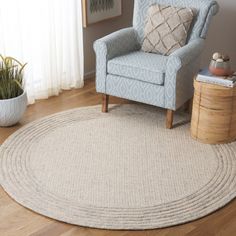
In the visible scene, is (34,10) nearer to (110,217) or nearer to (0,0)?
(0,0)

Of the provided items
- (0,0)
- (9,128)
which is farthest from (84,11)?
(9,128)

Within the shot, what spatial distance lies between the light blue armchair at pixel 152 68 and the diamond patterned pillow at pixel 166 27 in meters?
0.07

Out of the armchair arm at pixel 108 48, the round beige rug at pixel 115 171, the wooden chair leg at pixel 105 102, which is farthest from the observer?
the wooden chair leg at pixel 105 102

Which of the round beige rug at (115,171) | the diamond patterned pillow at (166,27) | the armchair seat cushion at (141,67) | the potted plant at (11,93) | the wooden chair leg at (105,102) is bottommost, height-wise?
the round beige rug at (115,171)

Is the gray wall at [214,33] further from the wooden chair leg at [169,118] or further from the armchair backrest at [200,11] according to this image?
the wooden chair leg at [169,118]

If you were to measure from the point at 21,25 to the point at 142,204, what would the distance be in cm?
174

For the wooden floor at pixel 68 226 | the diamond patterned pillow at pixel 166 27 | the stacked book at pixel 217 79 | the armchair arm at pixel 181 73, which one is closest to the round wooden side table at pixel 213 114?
the stacked book at pixel 217 79

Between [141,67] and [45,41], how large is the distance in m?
0.89

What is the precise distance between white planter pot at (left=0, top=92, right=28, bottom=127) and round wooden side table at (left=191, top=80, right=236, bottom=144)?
119 centimetres

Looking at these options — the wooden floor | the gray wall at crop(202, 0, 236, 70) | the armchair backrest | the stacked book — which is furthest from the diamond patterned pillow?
the wooden floor

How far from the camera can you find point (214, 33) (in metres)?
4.27

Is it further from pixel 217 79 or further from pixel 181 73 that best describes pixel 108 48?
pixel 217 79

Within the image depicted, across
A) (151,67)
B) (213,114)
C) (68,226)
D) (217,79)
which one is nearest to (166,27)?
(151,67)

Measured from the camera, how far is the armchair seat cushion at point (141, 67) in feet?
11.0
